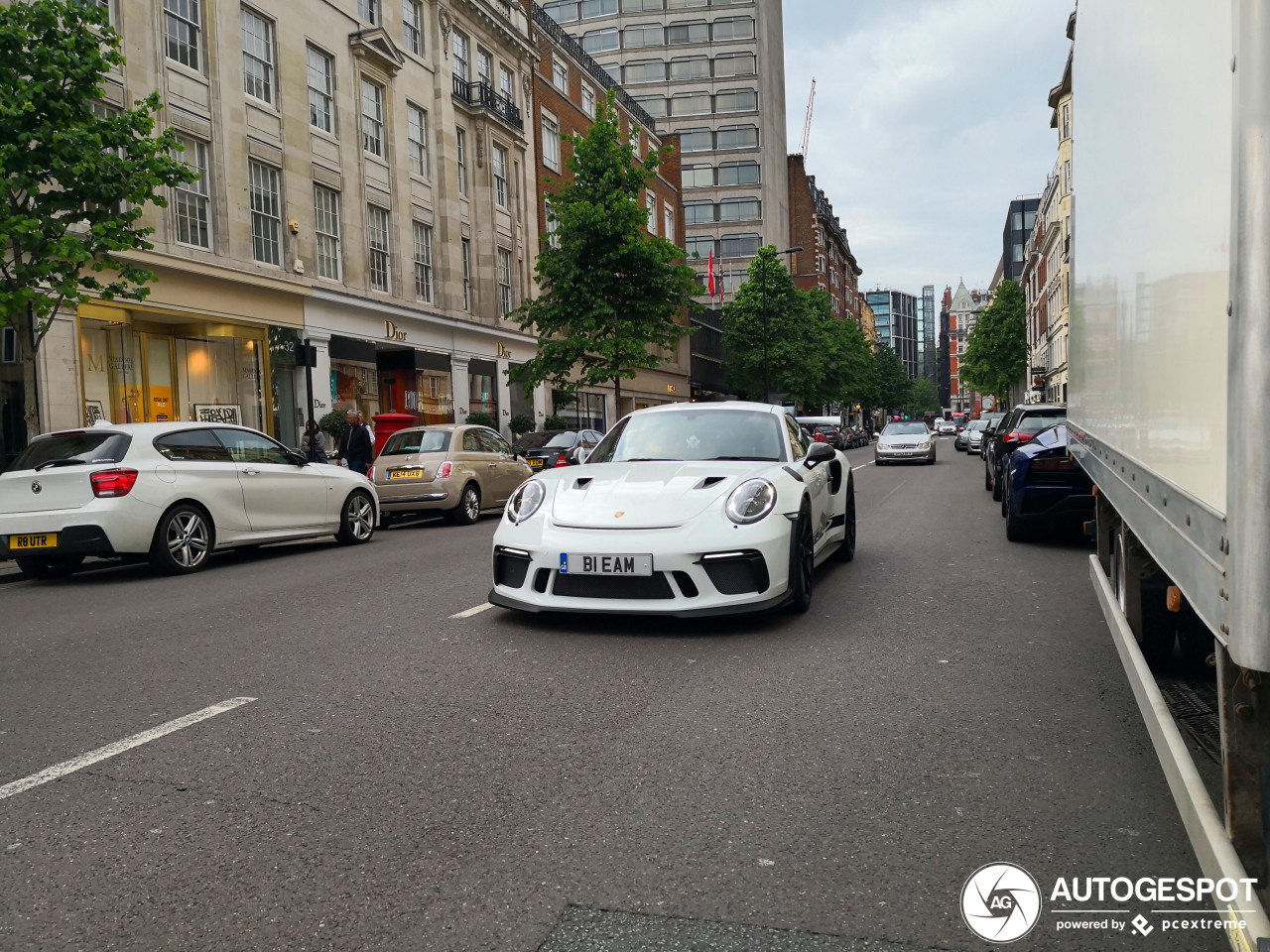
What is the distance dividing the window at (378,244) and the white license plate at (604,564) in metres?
22.7

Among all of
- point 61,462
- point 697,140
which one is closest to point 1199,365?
point 61,462

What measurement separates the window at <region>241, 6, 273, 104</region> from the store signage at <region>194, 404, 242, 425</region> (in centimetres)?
703

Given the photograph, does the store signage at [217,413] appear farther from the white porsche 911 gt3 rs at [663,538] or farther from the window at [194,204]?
the white porsche 911 gt3 rs at [663,538]

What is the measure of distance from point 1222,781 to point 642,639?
3.96m

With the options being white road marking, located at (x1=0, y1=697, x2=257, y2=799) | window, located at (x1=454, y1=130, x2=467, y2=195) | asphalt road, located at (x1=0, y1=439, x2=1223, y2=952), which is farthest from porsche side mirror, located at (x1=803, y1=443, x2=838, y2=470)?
window, located at (x1=454, y1=130, x2=467, y2=195)

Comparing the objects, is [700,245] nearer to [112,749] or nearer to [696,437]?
[696,437]

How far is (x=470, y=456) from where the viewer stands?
1593 cm

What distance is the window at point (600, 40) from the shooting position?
77.3m

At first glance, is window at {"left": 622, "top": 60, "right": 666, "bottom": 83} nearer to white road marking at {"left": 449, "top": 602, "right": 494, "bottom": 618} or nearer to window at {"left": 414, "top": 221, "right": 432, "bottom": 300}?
window at {"left": 414, "top": 221, "right": 432, "bottom": 300}

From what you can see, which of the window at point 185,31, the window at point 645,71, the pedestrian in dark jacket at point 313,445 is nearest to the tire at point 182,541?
the pedestrian in dark jacket at point 313,445

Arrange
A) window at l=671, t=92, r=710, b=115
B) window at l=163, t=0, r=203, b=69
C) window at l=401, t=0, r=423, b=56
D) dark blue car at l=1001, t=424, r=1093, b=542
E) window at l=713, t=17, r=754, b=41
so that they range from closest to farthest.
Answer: dark blue car at l=1001, t=424, r=1093, b=542, window at l=163, t=0, r=203, b=69, window at l=401, t=0, r=423, b=56, window at l=713, t=17, r=754, b=41, window at l=671, t=92, r=710, b=115

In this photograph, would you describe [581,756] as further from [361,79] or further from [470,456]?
[361,79]

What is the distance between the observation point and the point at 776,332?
62.7 metres

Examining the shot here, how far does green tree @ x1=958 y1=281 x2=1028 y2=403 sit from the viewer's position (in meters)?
85.4
